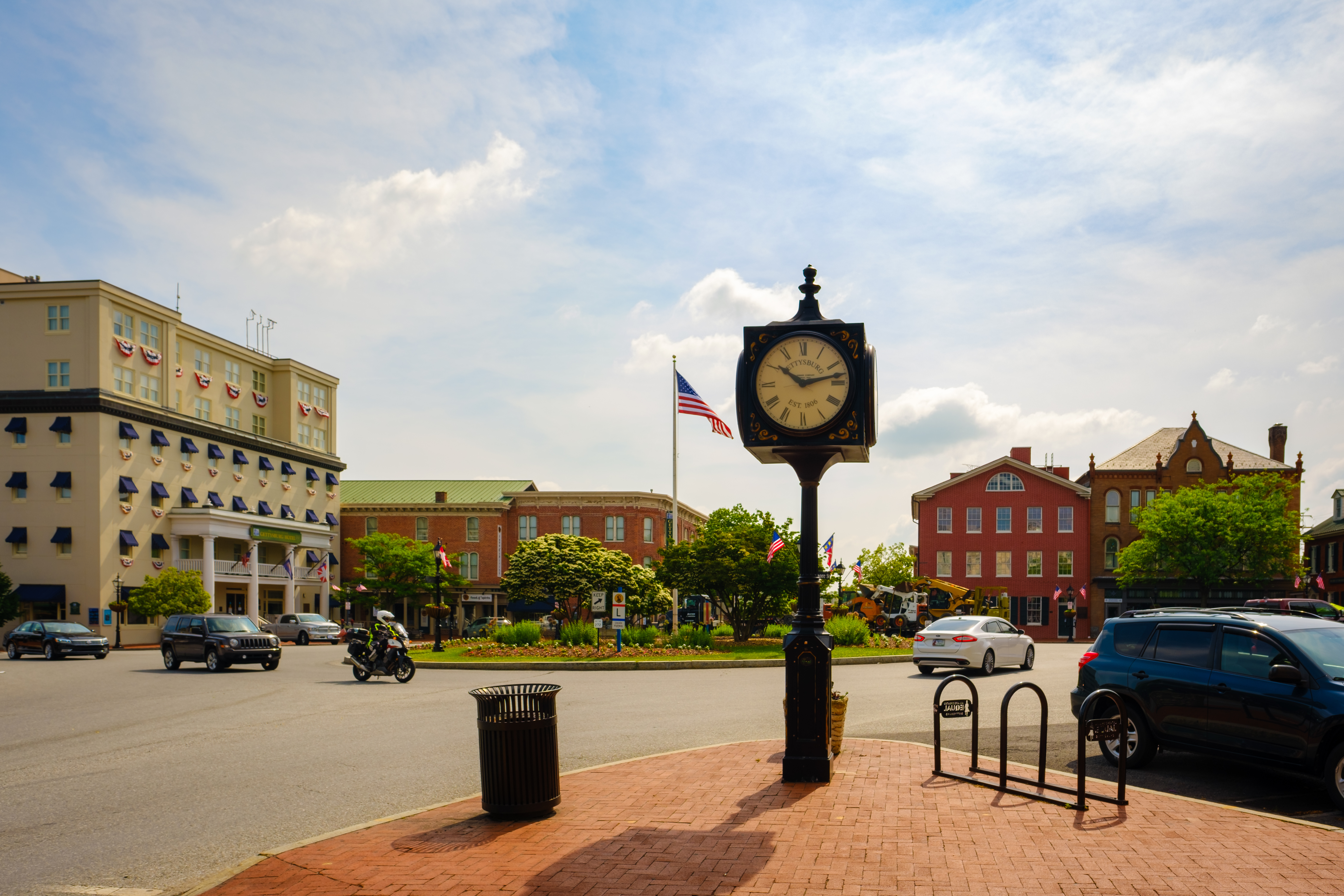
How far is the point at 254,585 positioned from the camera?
59812 mm

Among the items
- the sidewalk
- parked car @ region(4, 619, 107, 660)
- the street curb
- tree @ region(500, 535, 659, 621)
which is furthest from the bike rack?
parked car @ region(4, 619, 107, 660)

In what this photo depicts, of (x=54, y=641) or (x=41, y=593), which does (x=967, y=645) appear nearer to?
(x=54, y=641)

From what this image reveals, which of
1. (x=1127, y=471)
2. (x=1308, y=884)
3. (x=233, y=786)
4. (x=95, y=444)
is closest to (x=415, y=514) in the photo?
(x=95, y=444)

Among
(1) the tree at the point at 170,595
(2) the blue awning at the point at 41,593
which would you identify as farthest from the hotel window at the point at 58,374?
(1) the tree at the point at 170,595

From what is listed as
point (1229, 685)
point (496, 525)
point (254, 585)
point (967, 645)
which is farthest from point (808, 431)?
point (496, 525)

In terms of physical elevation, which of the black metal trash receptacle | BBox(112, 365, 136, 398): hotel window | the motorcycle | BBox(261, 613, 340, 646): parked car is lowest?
BBox(261, 613, 340, 646): parked car

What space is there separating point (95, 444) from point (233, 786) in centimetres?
4819

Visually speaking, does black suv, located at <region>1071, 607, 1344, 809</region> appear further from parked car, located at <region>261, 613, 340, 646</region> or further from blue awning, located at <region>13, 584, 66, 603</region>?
blue awning, located at <region>13, 584, 66, 603</region>

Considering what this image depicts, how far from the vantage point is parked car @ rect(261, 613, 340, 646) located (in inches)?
1980

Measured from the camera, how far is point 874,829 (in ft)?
23.8

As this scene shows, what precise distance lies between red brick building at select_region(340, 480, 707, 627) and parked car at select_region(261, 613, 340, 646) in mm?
21062

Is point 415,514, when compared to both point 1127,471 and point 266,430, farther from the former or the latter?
point 1127,471

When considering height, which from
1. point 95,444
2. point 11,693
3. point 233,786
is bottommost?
point 11,693

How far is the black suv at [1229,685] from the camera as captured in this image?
8367 mm
